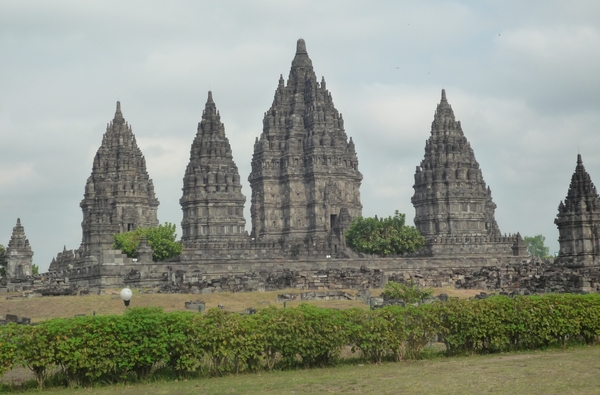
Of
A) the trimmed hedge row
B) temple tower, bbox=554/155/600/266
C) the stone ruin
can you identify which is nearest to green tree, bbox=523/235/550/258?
the stone ruin

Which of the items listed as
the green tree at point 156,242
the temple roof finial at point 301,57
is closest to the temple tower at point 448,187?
the temple roof finial at point 301,57

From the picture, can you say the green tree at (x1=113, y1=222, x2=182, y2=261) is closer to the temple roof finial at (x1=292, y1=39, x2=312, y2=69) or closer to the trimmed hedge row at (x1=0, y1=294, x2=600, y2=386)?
the temple roof finial at (x1=292, y1=39, x2=312, y2=69)

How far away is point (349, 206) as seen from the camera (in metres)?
A: 96.2

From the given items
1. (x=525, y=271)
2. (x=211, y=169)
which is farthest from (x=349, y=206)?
(x=525, y=271)

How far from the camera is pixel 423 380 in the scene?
18609mm

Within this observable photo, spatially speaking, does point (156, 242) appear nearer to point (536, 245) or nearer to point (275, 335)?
point (275, 335)

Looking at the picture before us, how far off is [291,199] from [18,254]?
29077 millimetres

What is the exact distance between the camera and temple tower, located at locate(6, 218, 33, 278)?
87062 mm

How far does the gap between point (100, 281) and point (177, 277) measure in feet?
17.3

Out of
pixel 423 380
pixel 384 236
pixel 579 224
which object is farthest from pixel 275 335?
pixel 384 236

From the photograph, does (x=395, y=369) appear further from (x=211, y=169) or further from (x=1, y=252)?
(x=1, y=252)

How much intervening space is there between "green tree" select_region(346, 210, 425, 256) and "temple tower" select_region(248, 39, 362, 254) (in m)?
5.19

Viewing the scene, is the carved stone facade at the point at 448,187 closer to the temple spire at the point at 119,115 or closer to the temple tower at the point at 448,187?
the temple tower at the point at 448,187

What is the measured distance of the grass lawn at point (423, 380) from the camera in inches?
687
